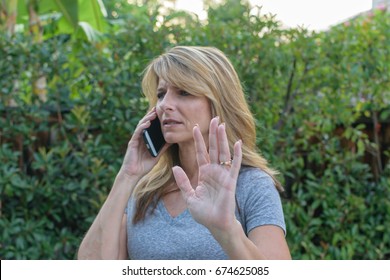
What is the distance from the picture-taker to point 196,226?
2.32 m

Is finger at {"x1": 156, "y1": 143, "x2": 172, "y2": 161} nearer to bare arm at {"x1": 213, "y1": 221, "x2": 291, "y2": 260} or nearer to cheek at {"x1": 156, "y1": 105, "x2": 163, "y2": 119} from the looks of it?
cheek at {"x1": 156, "y1": 105, "x2": 163, "y2": 119}

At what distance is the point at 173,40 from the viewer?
4.79 meters

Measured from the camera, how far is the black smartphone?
8.39 ft

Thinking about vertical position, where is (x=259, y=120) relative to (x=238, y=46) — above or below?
below

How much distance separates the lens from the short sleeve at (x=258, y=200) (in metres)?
2.20

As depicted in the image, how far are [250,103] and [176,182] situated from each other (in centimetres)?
252

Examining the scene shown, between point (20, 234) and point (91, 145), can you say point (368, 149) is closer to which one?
point (91, 145)

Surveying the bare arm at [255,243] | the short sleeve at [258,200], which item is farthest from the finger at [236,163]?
the short sleeve at [258,200]

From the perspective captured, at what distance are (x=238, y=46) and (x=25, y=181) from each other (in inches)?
66.7

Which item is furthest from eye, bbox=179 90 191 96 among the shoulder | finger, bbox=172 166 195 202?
finger, bbox=172 166 195 202

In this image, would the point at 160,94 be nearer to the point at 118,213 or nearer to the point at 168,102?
the point at 168,102

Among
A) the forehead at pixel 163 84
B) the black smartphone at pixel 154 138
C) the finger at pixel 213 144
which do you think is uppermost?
the forehead at pixel 163 84

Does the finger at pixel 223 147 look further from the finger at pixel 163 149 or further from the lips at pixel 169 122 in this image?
the finger at pixel 163 149
